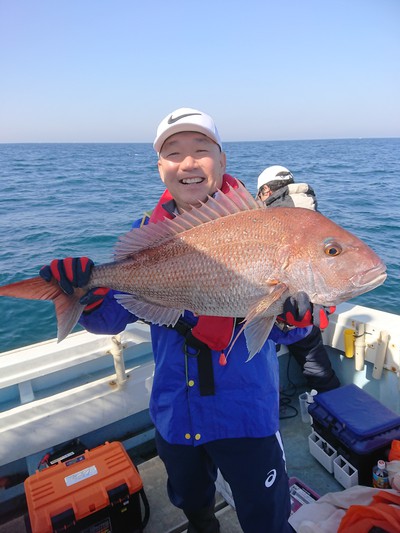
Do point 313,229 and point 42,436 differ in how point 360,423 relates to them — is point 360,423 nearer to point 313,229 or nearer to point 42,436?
point 313,229

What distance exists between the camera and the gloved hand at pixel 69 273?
2062 mm

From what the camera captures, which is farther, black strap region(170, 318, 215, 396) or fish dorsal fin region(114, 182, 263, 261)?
black strap region(170, 318, 215, 396)

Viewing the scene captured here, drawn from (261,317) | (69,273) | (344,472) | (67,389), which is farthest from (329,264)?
(67,389)

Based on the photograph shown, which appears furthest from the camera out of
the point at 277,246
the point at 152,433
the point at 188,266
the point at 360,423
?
the point at 152,433

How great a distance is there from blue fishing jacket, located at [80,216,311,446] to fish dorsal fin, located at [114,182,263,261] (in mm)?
392

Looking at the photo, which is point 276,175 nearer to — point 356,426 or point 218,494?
point 356,426

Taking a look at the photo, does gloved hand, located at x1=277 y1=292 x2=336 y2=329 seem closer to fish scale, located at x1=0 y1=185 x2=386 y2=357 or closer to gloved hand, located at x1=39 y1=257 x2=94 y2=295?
fish scale, located at x1=0 y1=185 x2=386 y2=357

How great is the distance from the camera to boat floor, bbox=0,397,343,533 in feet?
9.89

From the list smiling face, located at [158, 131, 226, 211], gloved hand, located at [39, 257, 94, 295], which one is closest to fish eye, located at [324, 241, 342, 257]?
smiling face, located at [158, 131, 226, 211]

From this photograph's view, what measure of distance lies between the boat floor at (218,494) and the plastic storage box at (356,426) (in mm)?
345

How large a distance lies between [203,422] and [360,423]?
1.73 meters

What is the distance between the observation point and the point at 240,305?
191cm

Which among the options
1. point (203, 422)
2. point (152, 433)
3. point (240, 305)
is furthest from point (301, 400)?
point (240, 305)

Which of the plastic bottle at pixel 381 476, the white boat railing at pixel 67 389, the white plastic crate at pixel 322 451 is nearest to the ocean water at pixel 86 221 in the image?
the white boat railing at pixel 67 389
